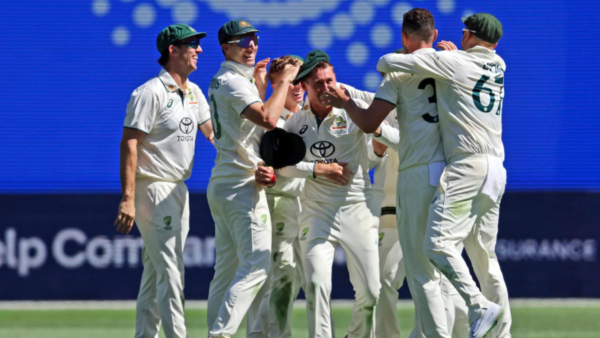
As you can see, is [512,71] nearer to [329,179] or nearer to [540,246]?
[540,246]

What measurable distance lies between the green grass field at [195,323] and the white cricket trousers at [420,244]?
6.33 ft

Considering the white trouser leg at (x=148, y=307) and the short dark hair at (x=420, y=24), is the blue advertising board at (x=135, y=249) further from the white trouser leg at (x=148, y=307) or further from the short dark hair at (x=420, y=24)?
the short dark hair at (x=420, y=24)

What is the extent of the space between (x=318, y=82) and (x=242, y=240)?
1.10 m

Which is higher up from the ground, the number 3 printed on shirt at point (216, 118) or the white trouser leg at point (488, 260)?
the number 3 printed on shirt at point (216, 118)

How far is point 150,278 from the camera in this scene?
5.70 metres

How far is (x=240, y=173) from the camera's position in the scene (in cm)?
541

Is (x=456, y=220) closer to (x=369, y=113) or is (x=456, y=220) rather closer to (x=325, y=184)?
(x=369, y=113)

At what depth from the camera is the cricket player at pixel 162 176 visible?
Answer: 5449 mm

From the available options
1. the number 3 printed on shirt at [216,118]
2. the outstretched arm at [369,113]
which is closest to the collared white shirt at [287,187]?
the number 3 printed on shirt at [216,118]

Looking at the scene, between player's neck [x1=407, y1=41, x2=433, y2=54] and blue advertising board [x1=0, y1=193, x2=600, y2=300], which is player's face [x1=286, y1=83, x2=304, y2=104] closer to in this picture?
player's neck [x1=407, y1=41, x2=433, y2=54]

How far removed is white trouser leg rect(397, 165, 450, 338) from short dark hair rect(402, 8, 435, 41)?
2.55 ft

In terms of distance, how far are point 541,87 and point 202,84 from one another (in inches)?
147

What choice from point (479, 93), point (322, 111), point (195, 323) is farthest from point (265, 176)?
point (195, 323)

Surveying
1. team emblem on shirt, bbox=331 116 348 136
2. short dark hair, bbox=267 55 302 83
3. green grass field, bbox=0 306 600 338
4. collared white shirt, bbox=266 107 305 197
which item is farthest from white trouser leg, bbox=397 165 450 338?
green grass field, bbox=0 306 600 338
